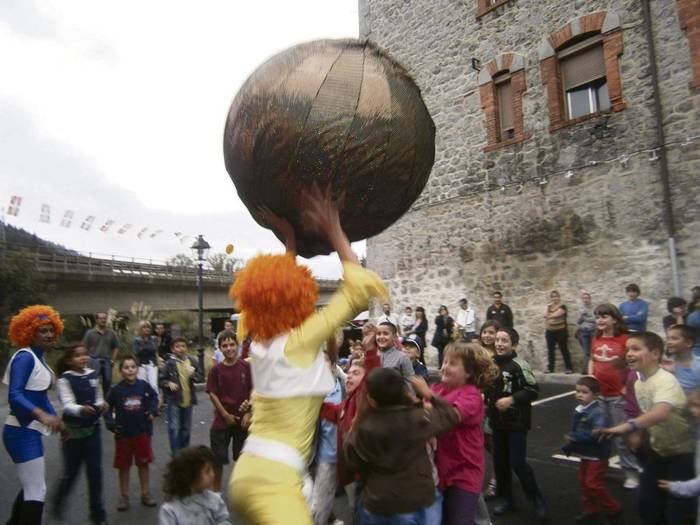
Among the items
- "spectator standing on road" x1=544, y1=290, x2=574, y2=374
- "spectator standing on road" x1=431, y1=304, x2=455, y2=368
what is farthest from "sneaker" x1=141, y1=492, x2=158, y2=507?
"spectator standing on road" x1=544, y1=290, x2=574, y2=374

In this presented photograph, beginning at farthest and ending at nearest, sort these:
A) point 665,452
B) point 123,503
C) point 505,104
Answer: point 505,104 < point 123,503 < point 665,452

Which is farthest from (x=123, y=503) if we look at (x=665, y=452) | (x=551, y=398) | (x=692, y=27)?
(x=692, y=27)

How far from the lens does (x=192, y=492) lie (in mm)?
3047

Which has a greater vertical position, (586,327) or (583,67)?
(583,67)

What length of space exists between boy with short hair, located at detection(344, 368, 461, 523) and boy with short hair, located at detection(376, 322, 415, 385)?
5.95ft

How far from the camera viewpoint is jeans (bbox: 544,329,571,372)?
10.0m

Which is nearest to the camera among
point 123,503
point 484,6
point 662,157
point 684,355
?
point 684,355

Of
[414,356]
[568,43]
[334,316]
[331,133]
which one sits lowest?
[414,356]

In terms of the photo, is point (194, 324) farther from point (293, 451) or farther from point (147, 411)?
point (293, 451)

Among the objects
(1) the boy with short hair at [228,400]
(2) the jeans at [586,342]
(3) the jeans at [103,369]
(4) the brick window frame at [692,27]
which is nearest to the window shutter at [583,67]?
(4) the brick window frame at [692,27]

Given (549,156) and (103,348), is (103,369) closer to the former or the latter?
(103,348)

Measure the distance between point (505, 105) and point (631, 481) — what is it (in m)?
9.08

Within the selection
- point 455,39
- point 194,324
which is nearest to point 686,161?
point 455,39

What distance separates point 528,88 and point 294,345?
10647 millimetres
